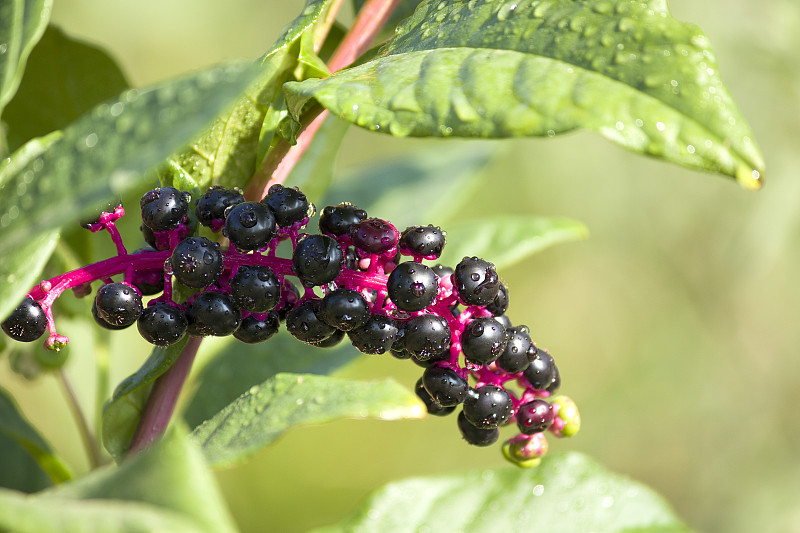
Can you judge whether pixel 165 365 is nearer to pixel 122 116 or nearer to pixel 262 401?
pixel 262 401

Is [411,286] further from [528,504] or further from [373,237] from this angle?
[528,504]

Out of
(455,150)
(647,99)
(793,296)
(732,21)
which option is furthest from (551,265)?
(647,99)

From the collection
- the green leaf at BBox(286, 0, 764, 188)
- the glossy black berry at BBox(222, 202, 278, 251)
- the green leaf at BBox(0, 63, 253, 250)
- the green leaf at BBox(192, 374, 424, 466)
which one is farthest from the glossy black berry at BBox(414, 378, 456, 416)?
the green leaf at BBox(0, 63, 253, 250)

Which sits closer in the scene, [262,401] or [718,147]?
[718,147]

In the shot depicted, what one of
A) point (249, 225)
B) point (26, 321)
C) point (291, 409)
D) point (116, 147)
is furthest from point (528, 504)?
point (116, 147)

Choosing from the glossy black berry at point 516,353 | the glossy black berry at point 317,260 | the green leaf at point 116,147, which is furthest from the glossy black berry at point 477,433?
the green leaf at point 116,147

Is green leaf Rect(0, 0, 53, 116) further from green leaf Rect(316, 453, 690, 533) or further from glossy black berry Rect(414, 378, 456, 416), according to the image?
green leaf Rect(316, 453, 690, 533)
